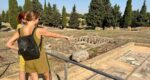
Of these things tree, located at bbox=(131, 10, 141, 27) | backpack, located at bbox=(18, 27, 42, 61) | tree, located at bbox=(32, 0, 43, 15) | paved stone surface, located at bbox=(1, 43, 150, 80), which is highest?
tree, located at bbox=(32, 0, 43, 15)

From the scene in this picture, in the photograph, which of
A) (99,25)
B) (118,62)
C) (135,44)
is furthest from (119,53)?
(99,25)

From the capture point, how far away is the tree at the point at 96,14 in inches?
1852

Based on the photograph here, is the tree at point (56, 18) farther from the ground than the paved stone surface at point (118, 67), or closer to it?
farther from the ground

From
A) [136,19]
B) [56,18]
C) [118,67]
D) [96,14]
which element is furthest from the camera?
[56,18]

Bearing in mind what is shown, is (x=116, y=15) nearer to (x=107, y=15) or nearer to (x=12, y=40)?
(x=107, y=15)

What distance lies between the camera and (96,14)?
47.3 metres

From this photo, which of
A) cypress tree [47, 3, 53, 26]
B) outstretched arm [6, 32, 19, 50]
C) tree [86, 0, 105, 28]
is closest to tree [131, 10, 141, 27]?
tree [86, 0, 105, 28]

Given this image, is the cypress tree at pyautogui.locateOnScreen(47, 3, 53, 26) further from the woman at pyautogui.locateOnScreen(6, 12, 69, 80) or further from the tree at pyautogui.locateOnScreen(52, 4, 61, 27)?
the woman at pyautogui.locateOnScreen(6, 12, 69, 80)

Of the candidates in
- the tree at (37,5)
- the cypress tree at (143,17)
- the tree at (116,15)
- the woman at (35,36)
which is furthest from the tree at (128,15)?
the woman at (35,36)

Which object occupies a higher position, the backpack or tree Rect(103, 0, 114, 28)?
tree Rect(103, 0, 114, 28)

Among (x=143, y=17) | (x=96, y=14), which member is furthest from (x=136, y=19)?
(x=96, y=14)

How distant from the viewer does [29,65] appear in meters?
3.92

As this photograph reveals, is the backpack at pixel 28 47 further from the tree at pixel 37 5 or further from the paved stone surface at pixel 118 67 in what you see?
the tree at pixel 37 5

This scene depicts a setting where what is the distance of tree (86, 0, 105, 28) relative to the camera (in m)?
47.0
